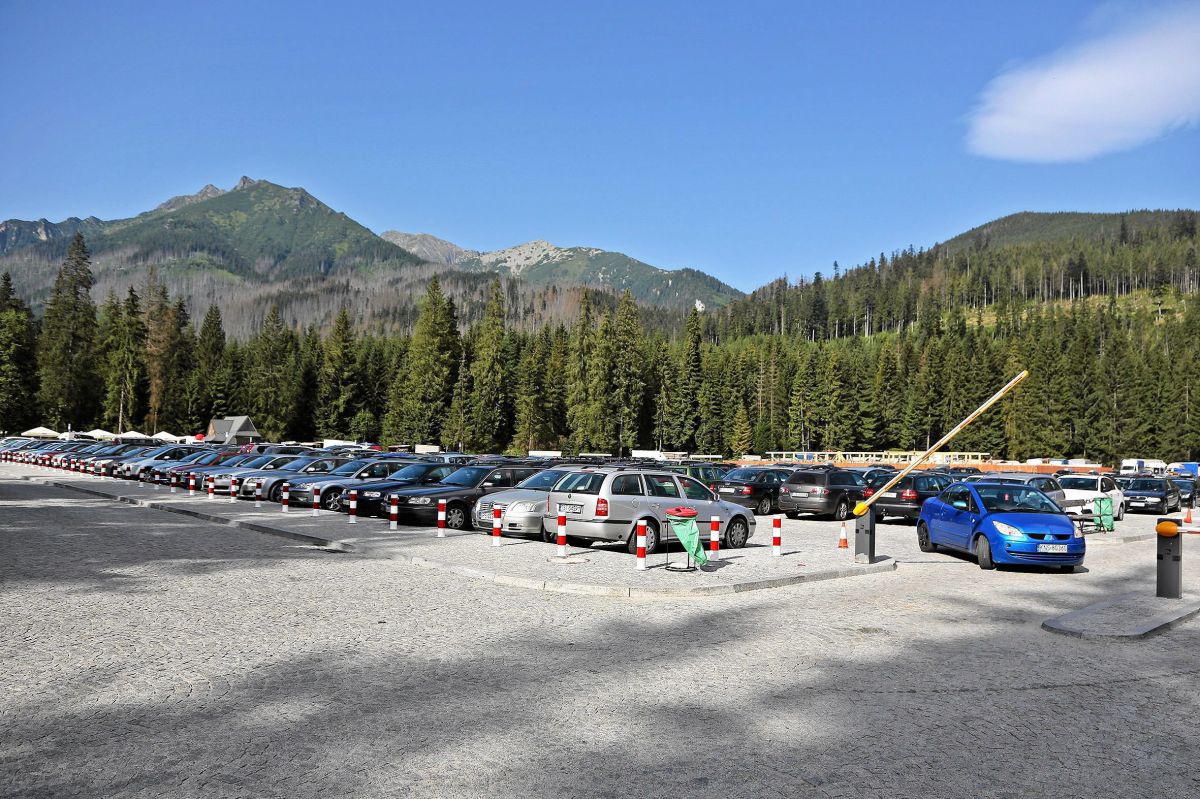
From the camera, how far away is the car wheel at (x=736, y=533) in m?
19.0

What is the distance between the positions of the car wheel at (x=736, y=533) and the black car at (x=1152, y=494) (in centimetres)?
2766

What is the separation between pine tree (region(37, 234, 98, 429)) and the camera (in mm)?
92875

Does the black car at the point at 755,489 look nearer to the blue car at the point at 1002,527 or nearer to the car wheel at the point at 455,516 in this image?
the car wheel at the point at 455,516

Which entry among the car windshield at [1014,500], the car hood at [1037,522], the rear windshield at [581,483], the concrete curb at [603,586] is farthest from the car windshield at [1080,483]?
the rear windshield at [581,483]

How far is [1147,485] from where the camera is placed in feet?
127

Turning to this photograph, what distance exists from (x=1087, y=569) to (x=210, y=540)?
17.5 m

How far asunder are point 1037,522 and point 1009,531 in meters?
0.59

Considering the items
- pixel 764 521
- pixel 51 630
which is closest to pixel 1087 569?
pixel 764 521

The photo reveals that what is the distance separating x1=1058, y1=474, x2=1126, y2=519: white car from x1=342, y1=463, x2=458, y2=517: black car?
2067cm

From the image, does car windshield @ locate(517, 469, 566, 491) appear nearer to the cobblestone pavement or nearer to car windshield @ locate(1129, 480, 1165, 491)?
the cobblestone pavement

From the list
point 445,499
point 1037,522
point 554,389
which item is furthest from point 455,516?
point 554,389

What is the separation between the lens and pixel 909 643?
944 cm

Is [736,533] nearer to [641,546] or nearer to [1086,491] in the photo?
[641,546]

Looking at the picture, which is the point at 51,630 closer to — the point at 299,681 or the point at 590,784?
the point at 299,681
